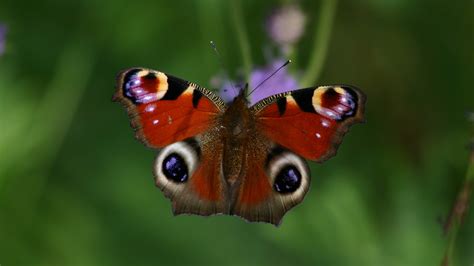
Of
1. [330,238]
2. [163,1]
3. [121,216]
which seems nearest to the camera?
[330,238]

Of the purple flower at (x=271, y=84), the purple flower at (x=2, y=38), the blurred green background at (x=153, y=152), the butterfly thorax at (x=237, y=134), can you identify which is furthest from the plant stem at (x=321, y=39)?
the purple flower at (x=2, y=38)

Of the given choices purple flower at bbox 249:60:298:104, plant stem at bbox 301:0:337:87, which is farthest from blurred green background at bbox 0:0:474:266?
purple flower at bbox 249:60:298:104

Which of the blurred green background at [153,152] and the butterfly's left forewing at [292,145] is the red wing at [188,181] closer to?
the butterfly's left forewing at [292,145]

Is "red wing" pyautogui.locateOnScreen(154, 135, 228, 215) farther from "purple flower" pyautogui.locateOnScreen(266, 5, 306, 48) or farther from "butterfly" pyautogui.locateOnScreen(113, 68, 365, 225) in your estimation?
"purple flower" pyautogui.locateOnScreen(266, 5, 306, 48)

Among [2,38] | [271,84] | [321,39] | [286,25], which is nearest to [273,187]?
[271,84]

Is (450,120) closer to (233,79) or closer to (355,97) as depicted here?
Answer: (233,79)

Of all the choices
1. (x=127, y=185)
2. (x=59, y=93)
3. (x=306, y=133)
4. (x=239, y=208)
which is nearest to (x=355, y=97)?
(x=306, y=133)
